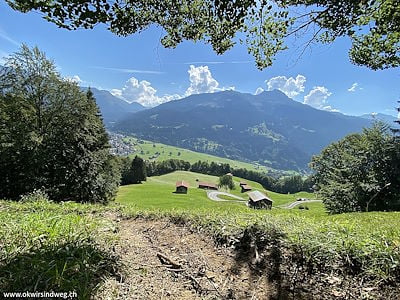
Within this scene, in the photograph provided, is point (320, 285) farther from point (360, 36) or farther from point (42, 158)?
point (42, 158)

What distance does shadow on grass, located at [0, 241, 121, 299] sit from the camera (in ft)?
7.47

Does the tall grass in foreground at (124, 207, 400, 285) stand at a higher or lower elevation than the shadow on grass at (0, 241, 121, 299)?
higher

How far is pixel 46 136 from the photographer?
2200cm

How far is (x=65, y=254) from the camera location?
9.41 ft

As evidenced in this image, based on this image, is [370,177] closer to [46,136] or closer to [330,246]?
[330,246]

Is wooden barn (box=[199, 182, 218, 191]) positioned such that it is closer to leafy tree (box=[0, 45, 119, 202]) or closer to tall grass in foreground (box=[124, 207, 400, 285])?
leafy tree (box=[0, 45, 119, 202])

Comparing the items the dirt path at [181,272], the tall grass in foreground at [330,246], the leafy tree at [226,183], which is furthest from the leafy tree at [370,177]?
the leafy tree at [226,183]

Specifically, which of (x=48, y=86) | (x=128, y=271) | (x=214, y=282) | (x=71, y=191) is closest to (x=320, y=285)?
(x=214, y=282)

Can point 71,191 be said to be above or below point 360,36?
below

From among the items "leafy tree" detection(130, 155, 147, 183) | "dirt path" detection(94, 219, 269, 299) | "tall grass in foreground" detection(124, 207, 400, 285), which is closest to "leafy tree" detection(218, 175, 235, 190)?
"leafy tree" detection(130, 155, 147, 183)

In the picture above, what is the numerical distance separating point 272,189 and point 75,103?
104 metres

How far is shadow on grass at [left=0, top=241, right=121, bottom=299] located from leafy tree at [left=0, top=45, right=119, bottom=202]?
2005 cm

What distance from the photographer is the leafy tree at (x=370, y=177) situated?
20.0m

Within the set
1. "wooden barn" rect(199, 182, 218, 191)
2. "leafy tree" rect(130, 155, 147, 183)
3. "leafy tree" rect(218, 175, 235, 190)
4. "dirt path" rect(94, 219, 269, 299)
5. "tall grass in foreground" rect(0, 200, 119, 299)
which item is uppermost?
"tall grass in foreground" rect(0, 200, 119, 299)
